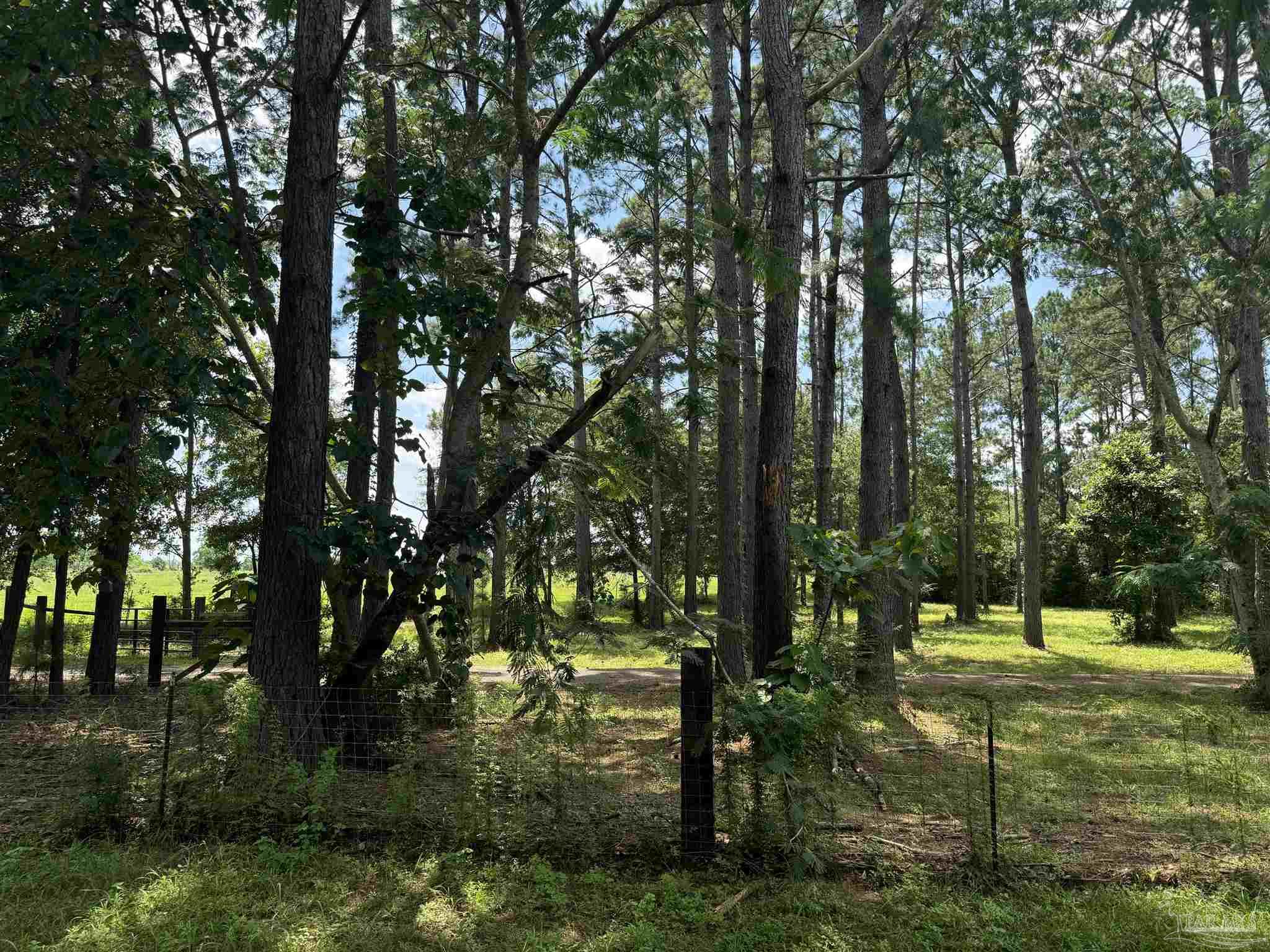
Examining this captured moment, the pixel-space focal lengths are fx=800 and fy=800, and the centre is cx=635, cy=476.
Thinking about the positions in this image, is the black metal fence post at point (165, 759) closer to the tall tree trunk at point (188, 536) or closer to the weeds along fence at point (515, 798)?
the weeds along fence at point (515, 798)

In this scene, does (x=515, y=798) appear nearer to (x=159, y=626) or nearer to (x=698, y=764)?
(x=698, y=764)

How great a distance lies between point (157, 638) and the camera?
37.7ft

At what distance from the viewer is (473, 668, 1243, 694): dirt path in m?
11.7

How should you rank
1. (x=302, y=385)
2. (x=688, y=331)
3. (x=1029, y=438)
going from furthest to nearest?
(x=1029, y=438), (x=688, y=331), (x=302, y=385)

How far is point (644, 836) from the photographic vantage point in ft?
15.4

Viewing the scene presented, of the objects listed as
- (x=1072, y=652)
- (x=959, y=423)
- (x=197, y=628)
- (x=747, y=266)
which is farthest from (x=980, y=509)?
(x=197, y=628)

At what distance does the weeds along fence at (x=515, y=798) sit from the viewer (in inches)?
179

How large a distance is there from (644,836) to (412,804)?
1387 mm

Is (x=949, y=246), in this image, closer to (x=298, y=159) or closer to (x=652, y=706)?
(x=652, y=706)

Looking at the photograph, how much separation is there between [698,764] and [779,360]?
3256mm

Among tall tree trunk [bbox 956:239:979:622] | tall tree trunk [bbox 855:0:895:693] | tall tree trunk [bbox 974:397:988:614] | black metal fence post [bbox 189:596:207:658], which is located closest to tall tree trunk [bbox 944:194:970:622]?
tall tree trunk [bbox 956:239:979:622]

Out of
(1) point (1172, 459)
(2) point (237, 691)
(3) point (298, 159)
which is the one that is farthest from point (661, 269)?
(1) point (1172, 459)

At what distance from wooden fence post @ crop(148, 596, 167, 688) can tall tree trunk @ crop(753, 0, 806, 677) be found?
911cm

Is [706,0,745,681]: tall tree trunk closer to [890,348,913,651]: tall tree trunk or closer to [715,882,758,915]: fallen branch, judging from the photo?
[715,882,758,915]: fallen branch
